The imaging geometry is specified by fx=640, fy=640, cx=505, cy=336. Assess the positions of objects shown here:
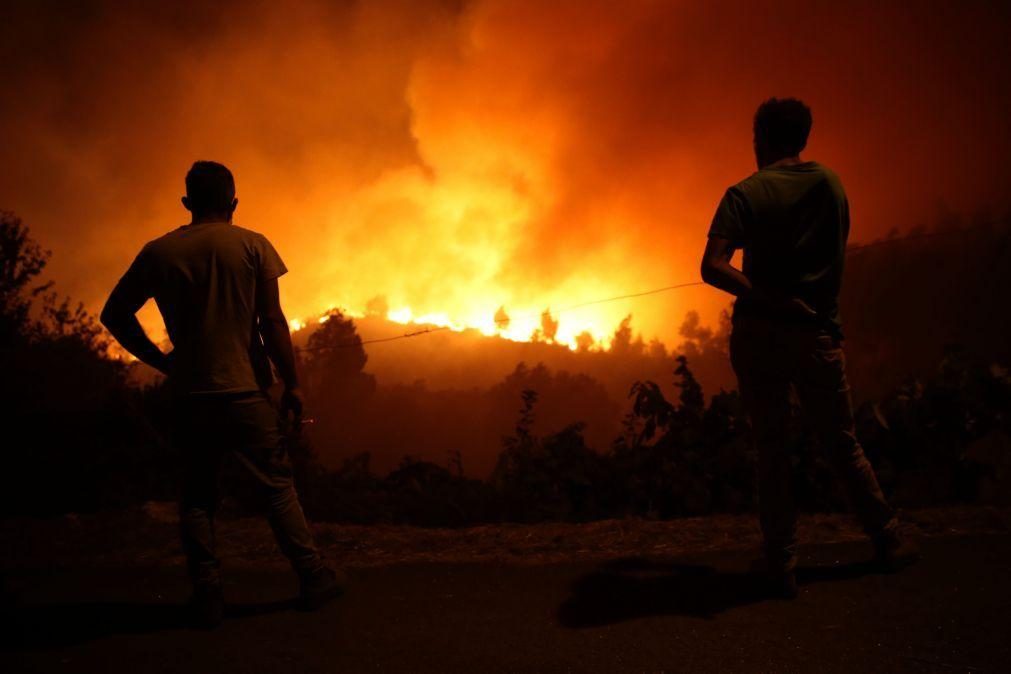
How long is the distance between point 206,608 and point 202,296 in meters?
1.35

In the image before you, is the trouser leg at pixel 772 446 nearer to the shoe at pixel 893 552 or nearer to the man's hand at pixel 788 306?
the man's hand at pixel 788 306

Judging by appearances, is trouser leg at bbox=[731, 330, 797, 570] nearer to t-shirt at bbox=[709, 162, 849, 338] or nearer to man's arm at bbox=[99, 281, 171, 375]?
t-shirt at bbox=[709, 162, 849, 338]

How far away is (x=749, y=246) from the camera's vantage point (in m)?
2.73

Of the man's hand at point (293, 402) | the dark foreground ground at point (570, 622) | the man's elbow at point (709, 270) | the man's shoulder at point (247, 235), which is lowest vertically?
the dark foreground ground at point (570, 622)

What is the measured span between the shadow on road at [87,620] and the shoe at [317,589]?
14 cm

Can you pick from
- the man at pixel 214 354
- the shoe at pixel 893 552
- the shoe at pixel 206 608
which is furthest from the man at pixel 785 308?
the shoe at pixel 206 608

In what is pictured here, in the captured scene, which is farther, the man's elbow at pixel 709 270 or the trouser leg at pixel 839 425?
the trouser leg at pixel 839 425

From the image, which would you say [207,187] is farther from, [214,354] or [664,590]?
[664,590]

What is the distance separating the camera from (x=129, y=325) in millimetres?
2908

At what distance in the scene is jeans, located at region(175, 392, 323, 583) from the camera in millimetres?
2756

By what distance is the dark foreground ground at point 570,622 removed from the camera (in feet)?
7.59

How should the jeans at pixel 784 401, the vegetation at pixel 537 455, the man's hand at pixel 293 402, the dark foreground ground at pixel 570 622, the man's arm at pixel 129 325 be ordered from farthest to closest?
1. the vegetation at pixel 537 455
2. the man's hand at pixel 293 402
3. the man's arm at pixel 129 325
4. the jeans at pixel 784 401
5. the dark foreground ground at pixel 570 622

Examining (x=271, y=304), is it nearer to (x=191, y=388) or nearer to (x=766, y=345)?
(x=191, y=388)

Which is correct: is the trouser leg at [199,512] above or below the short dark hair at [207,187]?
below
